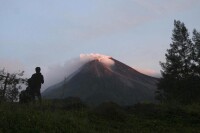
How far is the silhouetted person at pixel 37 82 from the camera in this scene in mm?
17094

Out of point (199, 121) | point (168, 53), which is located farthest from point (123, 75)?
point (199, 121)

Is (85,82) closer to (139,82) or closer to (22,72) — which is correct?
(139,82)

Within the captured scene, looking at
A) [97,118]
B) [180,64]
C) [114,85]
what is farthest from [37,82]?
[114,85]

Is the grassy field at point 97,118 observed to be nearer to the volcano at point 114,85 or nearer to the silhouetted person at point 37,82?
the silhouetted person at point 37,82

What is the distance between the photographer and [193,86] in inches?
1751

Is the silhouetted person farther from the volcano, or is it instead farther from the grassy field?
the volcano

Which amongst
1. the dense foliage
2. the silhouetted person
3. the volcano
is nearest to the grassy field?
the silhouetted person

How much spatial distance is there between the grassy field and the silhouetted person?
670 millimetres

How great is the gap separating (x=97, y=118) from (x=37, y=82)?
2891 millimetres

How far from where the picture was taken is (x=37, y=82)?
17.2 meters

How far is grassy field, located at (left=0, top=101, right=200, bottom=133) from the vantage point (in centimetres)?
1279

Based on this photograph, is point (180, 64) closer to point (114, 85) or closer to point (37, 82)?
point (37, 82)

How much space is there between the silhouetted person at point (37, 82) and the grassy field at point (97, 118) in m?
0.67

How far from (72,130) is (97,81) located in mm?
101326
